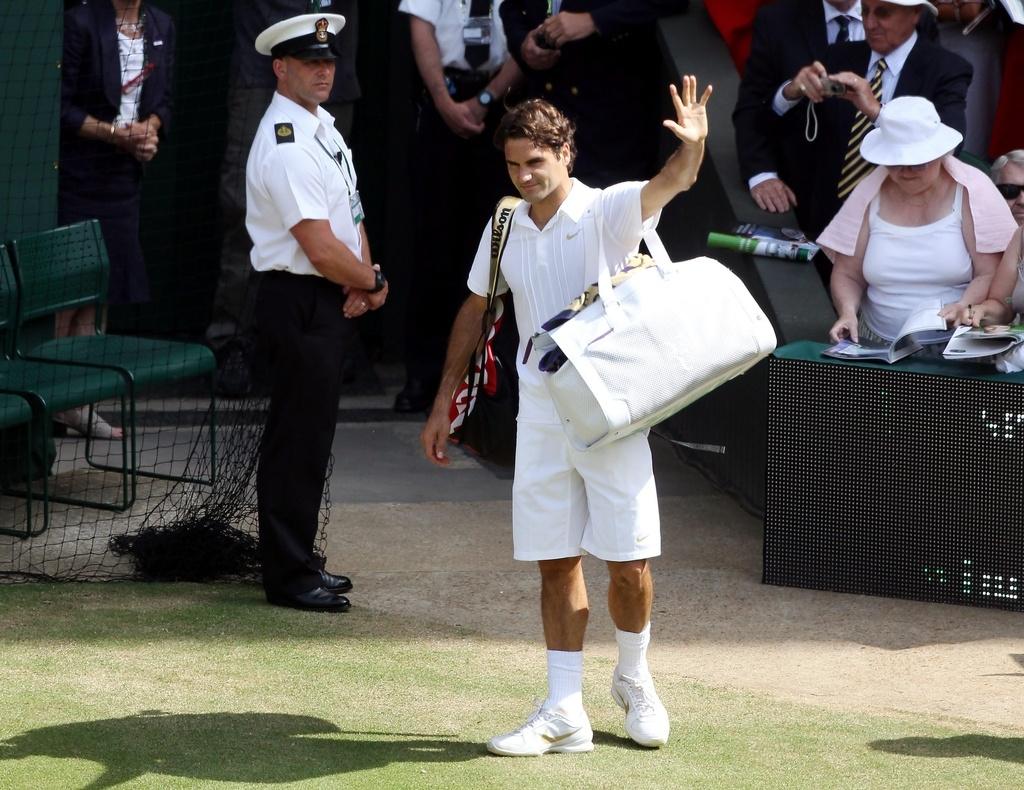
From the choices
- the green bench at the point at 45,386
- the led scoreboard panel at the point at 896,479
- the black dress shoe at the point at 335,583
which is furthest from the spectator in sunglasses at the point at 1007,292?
the green bench at the point at 45,386

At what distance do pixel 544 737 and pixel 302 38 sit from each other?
268 cm

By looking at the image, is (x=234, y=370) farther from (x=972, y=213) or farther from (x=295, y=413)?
(x=972, y=213)

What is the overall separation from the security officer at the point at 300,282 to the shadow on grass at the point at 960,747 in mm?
2171

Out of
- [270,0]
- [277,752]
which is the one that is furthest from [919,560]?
[270,0]

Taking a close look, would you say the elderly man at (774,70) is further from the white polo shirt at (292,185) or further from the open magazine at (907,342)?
the white polo shirt at (292,185)

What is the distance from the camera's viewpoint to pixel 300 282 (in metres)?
6.00

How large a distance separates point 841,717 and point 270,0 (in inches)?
206

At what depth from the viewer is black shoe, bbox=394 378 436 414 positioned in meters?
9.01

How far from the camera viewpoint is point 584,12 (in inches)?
323

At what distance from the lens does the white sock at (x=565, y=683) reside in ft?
15.9

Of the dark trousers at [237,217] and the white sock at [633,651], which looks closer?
the white sock at [633,651]

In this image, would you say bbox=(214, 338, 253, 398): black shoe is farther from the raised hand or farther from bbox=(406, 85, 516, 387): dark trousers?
the raised hand

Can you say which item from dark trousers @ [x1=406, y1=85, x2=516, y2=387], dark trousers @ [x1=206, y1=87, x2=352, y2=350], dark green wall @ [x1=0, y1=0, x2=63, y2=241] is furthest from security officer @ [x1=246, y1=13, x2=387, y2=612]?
dark trousers @ [x1=206, y1=87, x2=352, y2=350]

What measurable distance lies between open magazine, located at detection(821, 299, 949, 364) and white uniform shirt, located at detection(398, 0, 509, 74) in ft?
9.68
